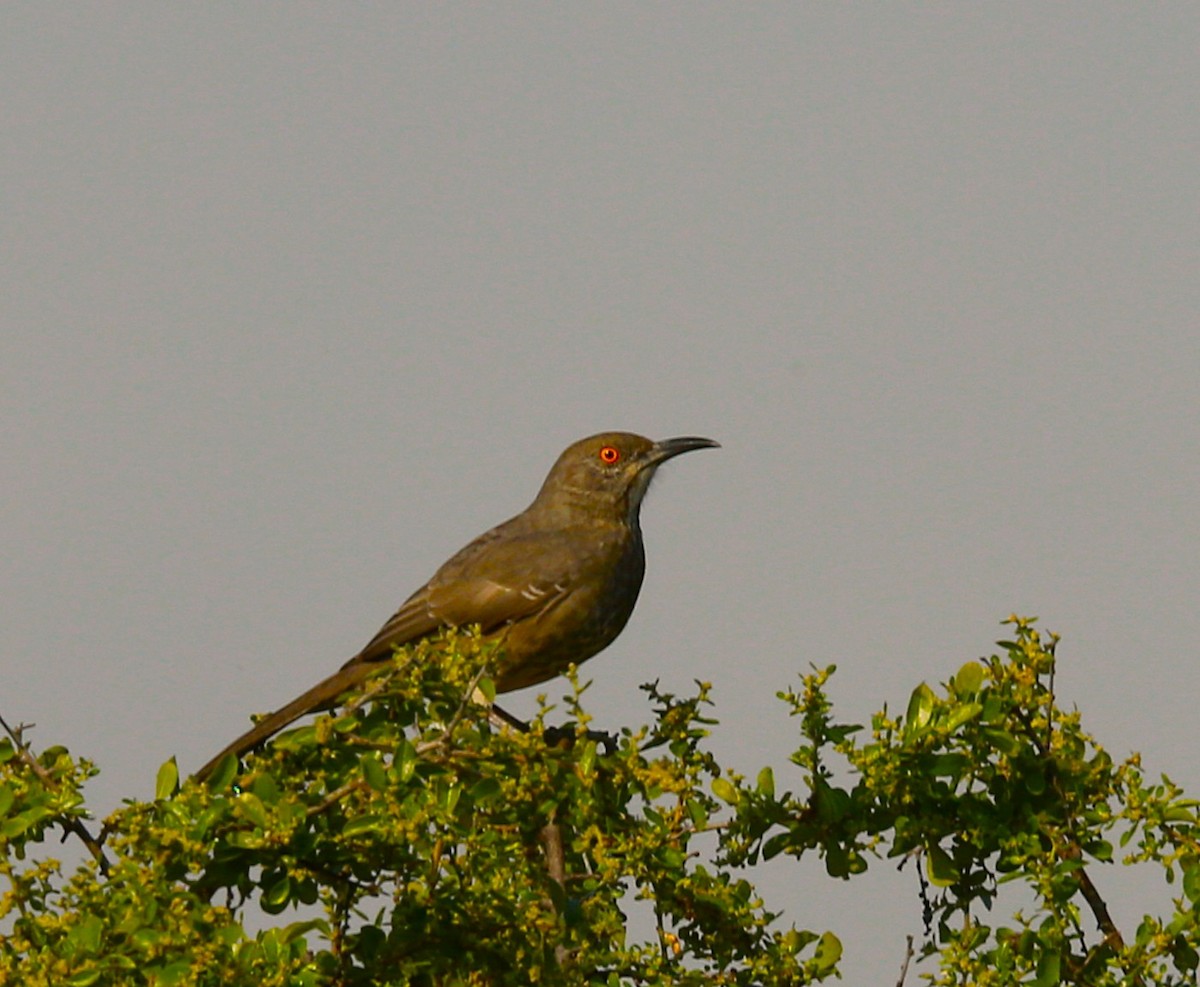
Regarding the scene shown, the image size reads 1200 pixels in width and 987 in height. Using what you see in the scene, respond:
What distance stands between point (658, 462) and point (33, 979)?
19.2 feet

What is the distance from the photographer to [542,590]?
8.52 meters

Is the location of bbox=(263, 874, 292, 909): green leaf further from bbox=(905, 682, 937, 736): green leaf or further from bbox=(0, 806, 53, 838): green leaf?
bbox=(905, 682, 937, 736): green leaf

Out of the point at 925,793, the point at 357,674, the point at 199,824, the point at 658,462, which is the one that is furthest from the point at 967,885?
the point at 658,462

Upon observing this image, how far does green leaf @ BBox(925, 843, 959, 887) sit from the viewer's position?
4793 mm

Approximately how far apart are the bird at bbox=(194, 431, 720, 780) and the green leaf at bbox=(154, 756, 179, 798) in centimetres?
307

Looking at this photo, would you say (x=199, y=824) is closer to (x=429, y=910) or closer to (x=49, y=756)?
(x=429, y=910)

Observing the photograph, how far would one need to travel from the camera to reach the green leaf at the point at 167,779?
4.69 meters

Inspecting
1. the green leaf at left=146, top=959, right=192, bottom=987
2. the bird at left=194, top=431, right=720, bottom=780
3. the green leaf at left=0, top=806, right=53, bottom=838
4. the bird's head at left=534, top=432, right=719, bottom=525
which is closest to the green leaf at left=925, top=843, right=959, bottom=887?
the green leaf at left=146, top=959, right=192, bottom=987

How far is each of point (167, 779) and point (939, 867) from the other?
1.90 m

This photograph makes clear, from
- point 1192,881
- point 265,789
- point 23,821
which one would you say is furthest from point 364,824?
point 1192,881

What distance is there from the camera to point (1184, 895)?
15.4 ft

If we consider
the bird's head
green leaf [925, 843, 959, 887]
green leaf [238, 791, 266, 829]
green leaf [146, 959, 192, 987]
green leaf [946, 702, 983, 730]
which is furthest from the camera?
the bird's head

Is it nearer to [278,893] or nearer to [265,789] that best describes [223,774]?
[265,789]

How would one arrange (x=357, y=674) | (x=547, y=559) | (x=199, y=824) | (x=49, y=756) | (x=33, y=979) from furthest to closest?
(x=547, y=559) < (x=357, y=674) < (x=49, y=756) < (x=199, y=824) < (x=33, y=979)
